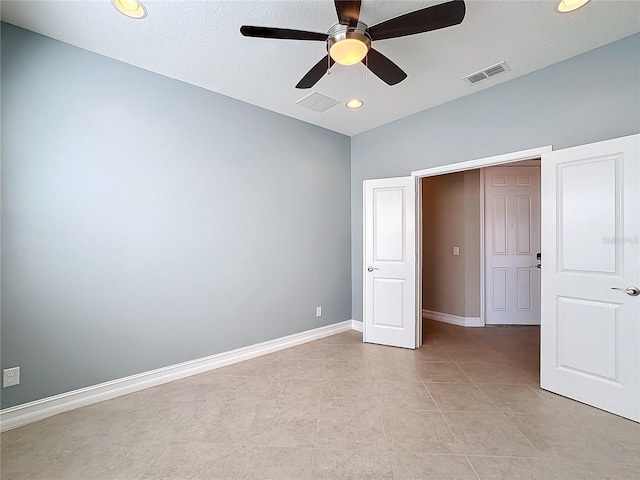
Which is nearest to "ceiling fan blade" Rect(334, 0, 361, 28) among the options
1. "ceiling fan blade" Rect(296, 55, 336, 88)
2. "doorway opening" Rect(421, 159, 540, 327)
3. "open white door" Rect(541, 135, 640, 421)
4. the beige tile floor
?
"ceiling fan blade" Rect(296, 55, 336, 88)

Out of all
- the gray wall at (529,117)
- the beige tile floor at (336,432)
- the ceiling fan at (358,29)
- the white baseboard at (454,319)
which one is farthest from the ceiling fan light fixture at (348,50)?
the white baseboard at (454,319)

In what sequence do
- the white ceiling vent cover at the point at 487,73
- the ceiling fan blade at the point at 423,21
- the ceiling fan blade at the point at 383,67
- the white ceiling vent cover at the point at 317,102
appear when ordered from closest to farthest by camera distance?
1. the ceiling fan blade at the point at 423,21
2. the ceiling fan blade at the point at 383,67
3. the white ceiling vent cover at the point at 487,73
4. the white ceiling vent cover at the point at 317,102

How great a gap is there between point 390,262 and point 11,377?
3.63m

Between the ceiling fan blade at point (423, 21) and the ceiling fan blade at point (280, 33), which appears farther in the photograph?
the ceiling fan blade at point (280, 33)

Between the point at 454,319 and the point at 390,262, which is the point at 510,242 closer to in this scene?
the point at 454,319

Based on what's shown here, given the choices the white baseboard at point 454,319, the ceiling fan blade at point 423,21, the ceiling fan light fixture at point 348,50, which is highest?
the ceiling fan blade at point 423,21

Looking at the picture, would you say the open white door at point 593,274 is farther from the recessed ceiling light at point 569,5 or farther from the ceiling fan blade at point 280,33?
the ceiling fan blade at point 280,33

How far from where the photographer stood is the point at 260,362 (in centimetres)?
320

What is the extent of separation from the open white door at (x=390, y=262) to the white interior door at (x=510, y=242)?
5.98ft

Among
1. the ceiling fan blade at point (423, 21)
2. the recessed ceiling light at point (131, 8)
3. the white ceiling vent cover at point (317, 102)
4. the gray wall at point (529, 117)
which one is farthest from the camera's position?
the white ceiling vent cover at point (317, 102)

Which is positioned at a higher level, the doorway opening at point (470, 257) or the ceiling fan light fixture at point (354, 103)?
the ceiling fan light fixture at point (354, 103)

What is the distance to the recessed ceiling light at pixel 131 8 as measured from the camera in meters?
1.89

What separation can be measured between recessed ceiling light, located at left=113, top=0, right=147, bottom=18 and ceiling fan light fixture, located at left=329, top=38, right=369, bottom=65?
133cm

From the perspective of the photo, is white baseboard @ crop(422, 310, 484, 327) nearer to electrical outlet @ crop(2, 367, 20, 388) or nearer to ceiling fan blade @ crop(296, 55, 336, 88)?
ceiling fan blade @ crop(296, 55, 336, 88)
